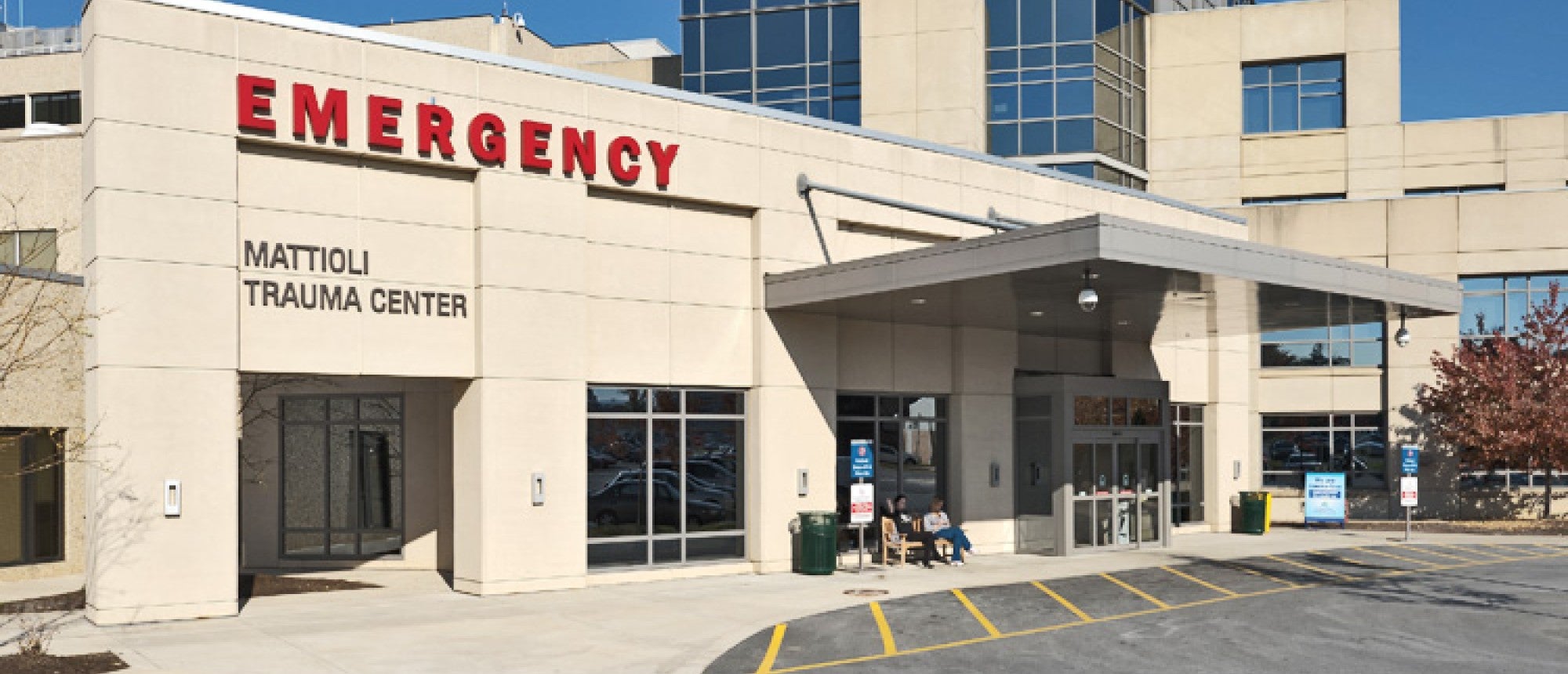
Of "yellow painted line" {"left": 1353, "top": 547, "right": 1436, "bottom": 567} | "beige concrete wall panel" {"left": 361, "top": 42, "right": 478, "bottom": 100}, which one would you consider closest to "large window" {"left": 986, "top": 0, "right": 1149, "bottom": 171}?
"yellow painted line" {"left": 1353, "top": 547, "right": 1436, "bottom": 567}

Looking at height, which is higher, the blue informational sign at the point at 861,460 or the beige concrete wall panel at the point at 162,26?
A: the beige concrete wall panel at the point at 162,26

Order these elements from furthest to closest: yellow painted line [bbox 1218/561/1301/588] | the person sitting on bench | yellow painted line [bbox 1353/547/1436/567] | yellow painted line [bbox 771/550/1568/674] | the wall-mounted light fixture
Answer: yellow painted line [bbox 1353/547/1436/567]
the person sitting on bench
yellow painted line [bbox 1218/561/1301/588]
the wall-mounted light fixture
yellow painted line [bbox 771/550/1568/674]

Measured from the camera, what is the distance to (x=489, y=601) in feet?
61.9

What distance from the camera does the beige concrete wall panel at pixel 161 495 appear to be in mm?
16531

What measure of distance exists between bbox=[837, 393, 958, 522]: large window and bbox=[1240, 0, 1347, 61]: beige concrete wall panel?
960 inches

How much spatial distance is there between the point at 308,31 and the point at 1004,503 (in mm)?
15704

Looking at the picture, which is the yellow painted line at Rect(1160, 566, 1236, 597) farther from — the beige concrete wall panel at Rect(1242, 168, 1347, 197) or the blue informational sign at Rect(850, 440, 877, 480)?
the beige concrete wall panel at Rect(1242, 168, 1347, 197)

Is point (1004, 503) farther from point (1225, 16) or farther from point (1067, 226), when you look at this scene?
point (1225, 16)

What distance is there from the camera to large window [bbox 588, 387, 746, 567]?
21.2 meters

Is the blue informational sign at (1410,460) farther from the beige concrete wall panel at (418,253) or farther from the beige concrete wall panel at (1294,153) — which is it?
the beige concrete wall panel at (418,253)

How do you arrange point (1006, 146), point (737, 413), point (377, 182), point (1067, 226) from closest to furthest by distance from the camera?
point (1067, 226) < point (377, 182) < point (737, 413) < point (1006, 146)

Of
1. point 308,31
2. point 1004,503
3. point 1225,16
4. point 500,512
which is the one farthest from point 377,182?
point 1225,16

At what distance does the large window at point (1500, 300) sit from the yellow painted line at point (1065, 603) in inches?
934

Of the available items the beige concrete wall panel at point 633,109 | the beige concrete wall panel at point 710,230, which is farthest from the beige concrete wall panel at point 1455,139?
the beige concrete wall panel at point 633,109
